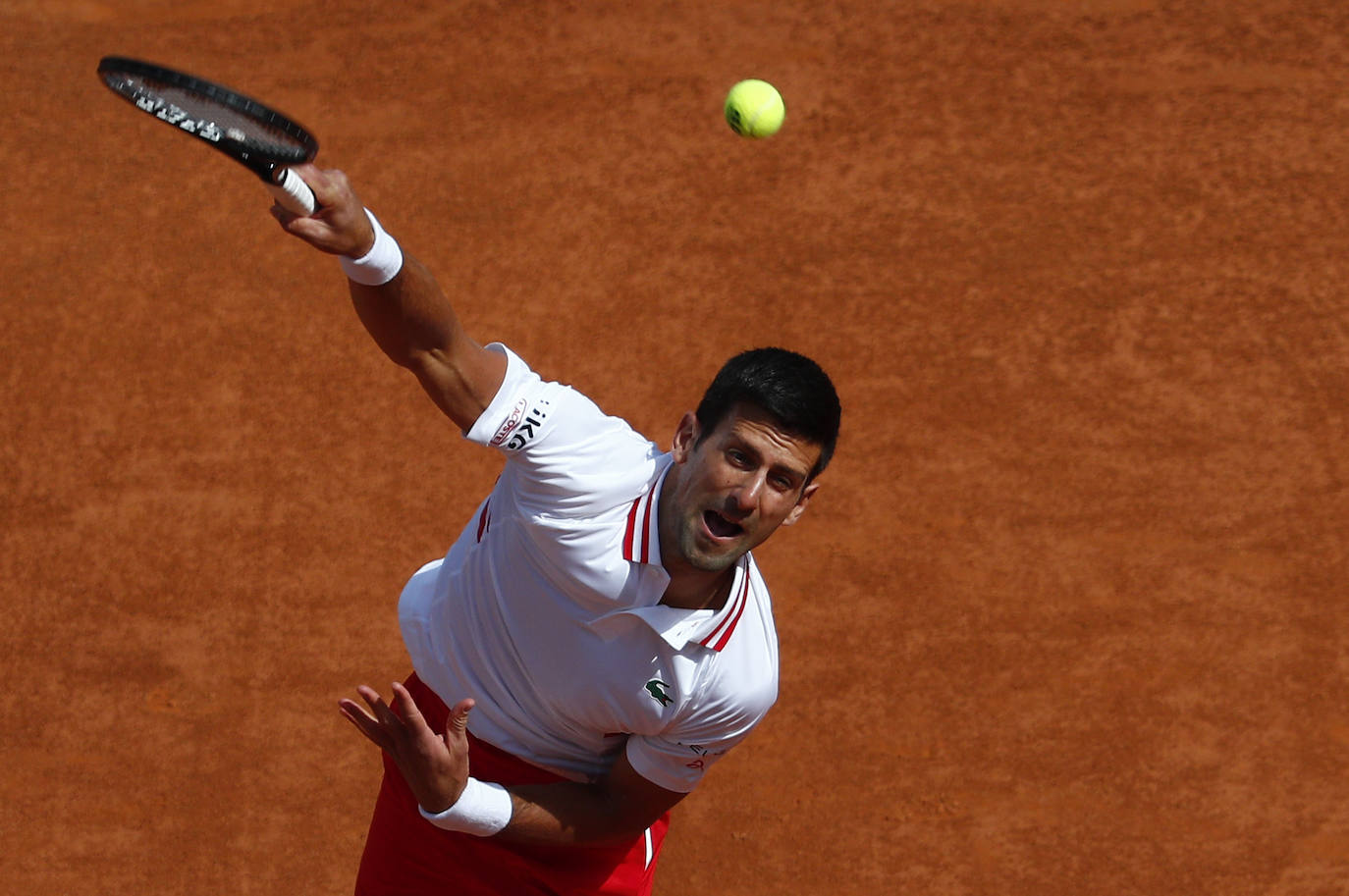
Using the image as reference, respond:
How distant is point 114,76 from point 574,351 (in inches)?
159

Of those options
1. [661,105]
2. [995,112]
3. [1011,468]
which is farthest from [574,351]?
[995,112]

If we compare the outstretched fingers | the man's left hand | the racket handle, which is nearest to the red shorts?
the man's left hand

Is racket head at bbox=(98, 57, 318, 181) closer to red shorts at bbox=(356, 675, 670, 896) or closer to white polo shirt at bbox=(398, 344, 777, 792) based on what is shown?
white polo shirt at bbox=(398, 344, 777, 792)

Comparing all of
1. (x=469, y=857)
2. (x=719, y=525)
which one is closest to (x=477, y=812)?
(x=469, y=857)

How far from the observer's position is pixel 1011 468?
6988 millimetres

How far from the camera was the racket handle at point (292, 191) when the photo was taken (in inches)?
120

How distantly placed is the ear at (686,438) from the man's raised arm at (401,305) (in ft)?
1.90

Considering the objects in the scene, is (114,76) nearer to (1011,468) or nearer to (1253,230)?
(1011,468)

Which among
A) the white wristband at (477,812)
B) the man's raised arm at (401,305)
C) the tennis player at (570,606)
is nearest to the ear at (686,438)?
the tennis player at (570,606)

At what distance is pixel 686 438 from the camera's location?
3.93m

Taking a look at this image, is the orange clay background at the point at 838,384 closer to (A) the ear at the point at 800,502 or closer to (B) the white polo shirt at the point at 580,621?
(B) the white polo shirt at the point at 580,621

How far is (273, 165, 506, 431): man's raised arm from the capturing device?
10.3 feet

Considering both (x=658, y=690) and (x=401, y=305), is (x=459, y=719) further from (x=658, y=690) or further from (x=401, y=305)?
(x=401, y=305)

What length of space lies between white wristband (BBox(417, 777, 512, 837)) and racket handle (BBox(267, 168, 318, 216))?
1.69 m
